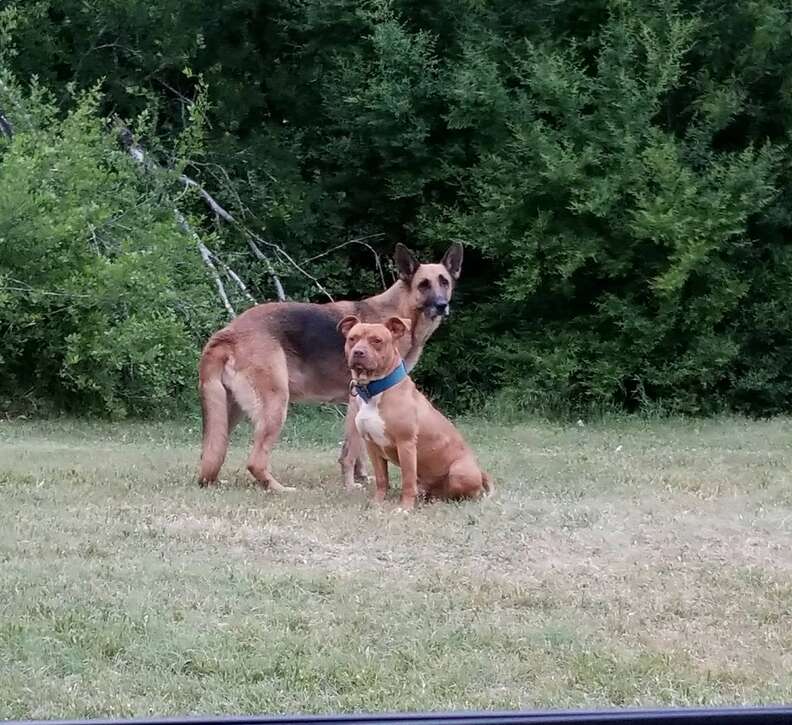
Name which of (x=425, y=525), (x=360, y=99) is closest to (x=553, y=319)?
(x=360, y=99)

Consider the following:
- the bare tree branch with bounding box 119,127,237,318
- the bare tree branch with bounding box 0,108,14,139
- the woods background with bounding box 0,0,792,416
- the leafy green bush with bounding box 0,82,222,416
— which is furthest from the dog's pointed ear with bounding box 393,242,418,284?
the bare tree branch with bounding box 0,108,14,139

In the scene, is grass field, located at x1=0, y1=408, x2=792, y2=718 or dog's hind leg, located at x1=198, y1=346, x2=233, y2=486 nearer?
grass field, located at x1=0, y1=408, x2=792, y2=718

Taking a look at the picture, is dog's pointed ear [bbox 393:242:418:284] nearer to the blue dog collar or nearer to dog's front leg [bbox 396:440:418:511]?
the blue dog collar

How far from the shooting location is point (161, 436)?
39.6 feet

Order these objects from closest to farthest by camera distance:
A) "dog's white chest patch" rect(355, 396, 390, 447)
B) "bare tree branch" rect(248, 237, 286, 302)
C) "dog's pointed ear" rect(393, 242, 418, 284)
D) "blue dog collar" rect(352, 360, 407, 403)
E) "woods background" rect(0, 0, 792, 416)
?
"dog's white chest patch" rect(355, 396, 390, 447)
"blue dog collar" rect(352, 360, 407, 403)
"dog's pointed ear" rect(393, 242, 418, 284)
"woods background" rect(0, 0, 792, 416)
"bare tree branch" rect(248, 237, 286, 302)

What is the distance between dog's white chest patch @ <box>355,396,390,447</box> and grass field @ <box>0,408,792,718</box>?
1.44ft

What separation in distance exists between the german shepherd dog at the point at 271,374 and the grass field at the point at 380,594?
1.02ft

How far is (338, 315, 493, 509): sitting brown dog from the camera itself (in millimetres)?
8109

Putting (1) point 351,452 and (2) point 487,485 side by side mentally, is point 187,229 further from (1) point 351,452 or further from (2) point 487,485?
(2) point 487,485

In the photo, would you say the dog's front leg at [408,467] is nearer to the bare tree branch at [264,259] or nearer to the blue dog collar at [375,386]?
the blue dog collar at [375,386]

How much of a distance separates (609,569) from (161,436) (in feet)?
21.2

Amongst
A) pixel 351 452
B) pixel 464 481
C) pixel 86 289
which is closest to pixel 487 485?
pixel 464 481

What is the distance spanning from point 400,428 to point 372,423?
18 centimetres

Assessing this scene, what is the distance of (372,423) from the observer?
812 cm
